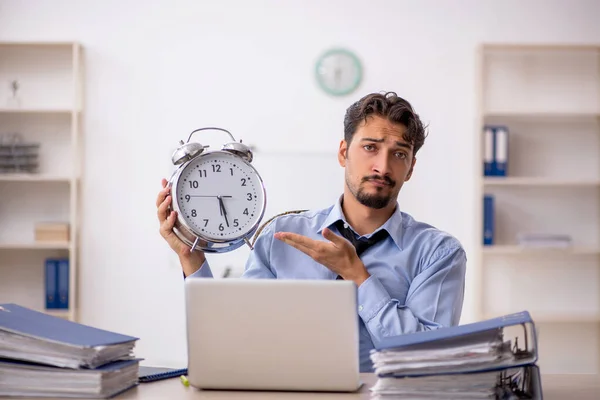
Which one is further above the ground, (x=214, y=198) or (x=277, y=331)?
(x=214, y=198)

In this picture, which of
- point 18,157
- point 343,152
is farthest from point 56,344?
point 18,157

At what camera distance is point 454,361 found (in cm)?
139

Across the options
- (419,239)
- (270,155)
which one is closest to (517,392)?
(419,239)

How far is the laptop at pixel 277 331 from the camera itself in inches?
56.2

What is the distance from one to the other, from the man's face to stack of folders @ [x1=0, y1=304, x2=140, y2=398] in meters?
0.87

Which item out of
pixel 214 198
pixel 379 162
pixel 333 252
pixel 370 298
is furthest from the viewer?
pixel 379 162

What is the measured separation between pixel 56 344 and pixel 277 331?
1.30ft

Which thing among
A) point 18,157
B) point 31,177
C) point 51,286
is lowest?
point 51,286

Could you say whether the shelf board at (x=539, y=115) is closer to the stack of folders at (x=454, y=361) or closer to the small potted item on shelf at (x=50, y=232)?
the small potted item on shelf at (x=50, y=232)

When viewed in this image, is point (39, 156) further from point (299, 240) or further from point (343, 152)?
point (299, 240)

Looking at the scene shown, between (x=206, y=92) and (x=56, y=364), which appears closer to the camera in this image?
(x=56, y=364)

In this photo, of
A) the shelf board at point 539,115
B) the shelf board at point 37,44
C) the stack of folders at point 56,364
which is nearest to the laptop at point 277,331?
the stack of folders at point 56,364

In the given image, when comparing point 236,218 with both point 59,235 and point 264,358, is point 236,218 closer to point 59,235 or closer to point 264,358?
point 264,358

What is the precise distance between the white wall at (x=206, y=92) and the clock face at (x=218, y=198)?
9.64 ft
